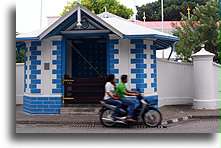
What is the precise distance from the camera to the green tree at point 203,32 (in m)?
14.7

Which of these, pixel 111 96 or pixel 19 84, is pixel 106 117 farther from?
pixel 19 84

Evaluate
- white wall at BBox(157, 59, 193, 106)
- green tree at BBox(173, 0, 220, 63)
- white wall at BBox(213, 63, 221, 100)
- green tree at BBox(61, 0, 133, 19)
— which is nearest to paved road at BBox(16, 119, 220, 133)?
white wall at BBox(213, 63, 221, 100)

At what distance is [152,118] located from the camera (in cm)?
798

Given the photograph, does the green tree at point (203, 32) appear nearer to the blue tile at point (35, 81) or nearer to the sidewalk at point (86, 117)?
the sidewalk at point (86, 117)

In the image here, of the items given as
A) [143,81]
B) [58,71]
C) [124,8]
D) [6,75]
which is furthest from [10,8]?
[124,8]

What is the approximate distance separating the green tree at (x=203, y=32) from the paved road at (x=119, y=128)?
729 cm

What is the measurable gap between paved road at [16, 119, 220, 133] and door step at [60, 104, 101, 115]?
52.9 inches

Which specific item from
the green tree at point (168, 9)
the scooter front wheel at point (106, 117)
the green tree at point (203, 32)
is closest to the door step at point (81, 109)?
Answer: the scooter front wheel at point (106, 117)

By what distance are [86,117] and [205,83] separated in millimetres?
5177

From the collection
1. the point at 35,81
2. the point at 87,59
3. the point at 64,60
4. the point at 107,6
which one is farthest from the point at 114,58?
the point at 107,6

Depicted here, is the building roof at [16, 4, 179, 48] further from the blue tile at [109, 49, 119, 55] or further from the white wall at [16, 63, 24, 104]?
the white wall at [16, 63, 24, 104]

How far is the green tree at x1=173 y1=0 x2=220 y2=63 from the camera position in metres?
14.7

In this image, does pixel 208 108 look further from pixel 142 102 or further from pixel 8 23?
pixel 8 23

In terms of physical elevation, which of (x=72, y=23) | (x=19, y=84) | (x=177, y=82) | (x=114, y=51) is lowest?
(x=19, y=84)
